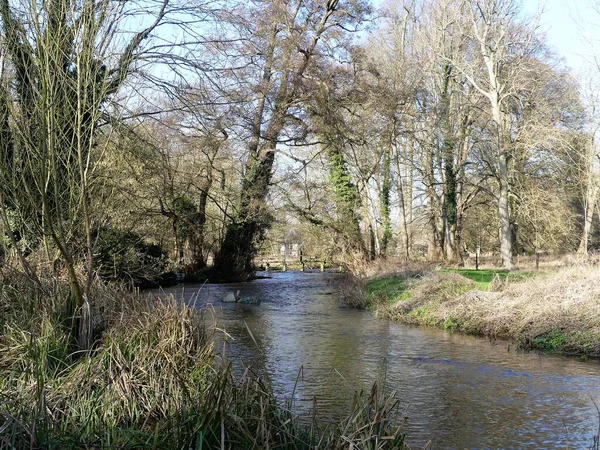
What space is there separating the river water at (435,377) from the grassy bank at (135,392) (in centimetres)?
48

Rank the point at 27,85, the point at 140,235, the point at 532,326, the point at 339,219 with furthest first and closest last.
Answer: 1. the point at 339,219
2. the point at 140,235
3. the point at 532,326
4. the point at 27,85

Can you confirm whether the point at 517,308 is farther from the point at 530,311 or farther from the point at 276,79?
the point at 276,79

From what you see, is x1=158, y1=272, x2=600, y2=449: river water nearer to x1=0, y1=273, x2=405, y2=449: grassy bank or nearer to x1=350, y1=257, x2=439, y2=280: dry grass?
x1=0, y1=273, x2=405, y2=449: grassy bank

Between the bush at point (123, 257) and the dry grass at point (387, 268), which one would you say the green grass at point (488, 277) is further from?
the bush at point (123, 257)

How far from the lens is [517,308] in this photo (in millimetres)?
13391

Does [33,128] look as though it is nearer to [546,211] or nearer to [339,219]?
[339,219]

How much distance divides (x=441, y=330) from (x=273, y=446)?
10620 millimetres

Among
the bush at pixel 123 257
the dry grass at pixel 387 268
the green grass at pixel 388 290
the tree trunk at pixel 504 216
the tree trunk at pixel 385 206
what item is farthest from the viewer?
the tree trunk at pixel 385 206

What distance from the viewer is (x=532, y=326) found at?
1255 cm

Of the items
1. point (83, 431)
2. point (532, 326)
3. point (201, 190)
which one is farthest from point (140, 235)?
point (83, 431)

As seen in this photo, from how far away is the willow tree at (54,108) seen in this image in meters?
6.66

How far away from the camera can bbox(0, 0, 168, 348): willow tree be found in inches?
262

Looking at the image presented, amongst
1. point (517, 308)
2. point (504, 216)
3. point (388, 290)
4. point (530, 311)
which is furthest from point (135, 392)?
point (504, 216)

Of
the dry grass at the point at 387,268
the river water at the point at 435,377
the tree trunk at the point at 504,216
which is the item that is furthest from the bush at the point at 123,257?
the tree trunk at the point at 504,216
